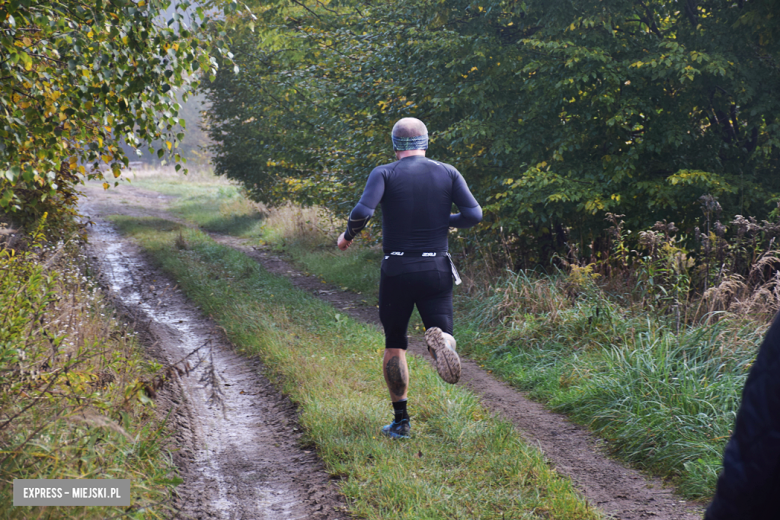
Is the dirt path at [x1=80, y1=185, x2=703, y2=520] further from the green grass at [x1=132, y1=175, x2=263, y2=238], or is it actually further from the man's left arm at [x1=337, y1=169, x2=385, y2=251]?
the green grass at [x1=132, y1=175, x2=263, y2=238]

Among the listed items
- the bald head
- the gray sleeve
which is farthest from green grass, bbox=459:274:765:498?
the bald head

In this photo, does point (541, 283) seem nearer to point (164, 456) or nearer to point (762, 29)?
point (762, 29)

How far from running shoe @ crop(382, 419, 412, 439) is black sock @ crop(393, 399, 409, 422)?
0.08 ft

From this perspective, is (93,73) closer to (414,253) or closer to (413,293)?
(414,253)

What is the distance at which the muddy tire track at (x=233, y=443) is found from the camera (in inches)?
156

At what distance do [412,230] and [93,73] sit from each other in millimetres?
2683

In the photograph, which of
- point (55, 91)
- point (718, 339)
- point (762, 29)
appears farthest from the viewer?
point (762, 29)

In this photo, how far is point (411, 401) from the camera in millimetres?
5422

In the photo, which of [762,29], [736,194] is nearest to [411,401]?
[736,194]

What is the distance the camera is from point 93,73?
4.55 m

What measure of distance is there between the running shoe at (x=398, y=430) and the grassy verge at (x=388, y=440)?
0.08 meters

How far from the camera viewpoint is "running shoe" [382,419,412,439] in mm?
4711

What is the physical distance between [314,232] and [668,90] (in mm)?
9996

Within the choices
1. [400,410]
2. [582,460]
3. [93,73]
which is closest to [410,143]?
[400,410]
